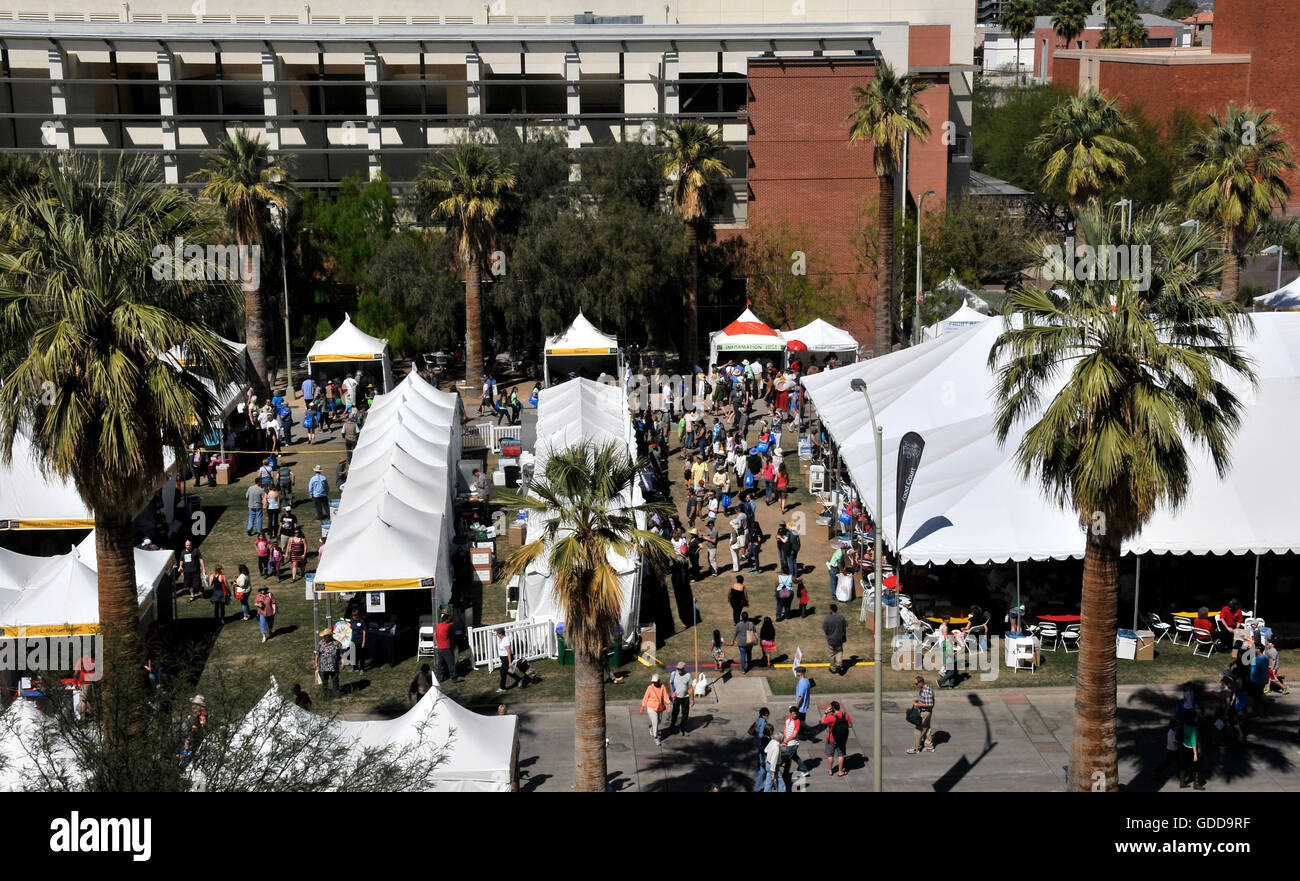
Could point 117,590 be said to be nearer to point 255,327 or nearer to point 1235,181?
point 255,327

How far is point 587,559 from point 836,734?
529 cm

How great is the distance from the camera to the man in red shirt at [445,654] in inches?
936

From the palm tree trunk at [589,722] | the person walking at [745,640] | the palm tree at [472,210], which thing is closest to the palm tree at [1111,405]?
the palm tree trunk at [589,722]

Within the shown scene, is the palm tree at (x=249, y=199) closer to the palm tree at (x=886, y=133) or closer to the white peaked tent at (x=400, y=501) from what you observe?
the white peaked tent at (x=400, y=501)

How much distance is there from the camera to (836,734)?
789 inches

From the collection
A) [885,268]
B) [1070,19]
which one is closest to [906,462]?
[885,268]

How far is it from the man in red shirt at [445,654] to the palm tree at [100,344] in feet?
21.3

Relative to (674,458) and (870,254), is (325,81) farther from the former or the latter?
(674,458)

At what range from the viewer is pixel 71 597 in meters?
22.5

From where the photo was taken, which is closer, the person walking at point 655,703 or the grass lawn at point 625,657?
the person walking at point 655,703

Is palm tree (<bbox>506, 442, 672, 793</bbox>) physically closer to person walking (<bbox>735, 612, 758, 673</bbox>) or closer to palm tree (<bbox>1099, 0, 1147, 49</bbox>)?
person walking (<bbox>735, 612, 758, 673</bbox>)

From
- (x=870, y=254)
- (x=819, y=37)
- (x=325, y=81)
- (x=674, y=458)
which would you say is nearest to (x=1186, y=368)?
(x=674, y=458)
